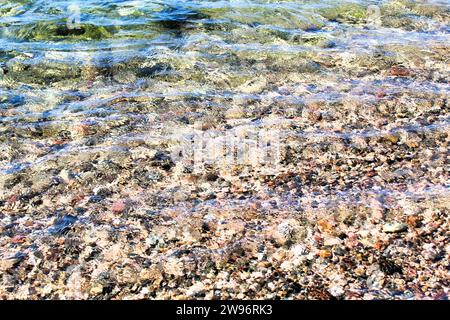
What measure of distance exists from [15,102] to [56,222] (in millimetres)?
3131

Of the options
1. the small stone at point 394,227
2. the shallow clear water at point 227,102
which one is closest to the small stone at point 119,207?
the shallow clear water at point 227,102

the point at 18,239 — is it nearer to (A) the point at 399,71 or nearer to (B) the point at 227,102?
(B) the point at 227,102

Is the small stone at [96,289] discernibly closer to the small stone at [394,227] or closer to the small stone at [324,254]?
the small stone at [324,254]

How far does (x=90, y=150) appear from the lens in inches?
227

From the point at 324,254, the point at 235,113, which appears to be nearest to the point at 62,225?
the point at 324,254

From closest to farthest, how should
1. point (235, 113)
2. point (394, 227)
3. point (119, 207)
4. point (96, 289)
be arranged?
point (96, 289) < point (394, 227) < point (119, 207) < point (235, 113)

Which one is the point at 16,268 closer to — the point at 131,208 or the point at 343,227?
the point at 131,208

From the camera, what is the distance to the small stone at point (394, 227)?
4312 millimetres

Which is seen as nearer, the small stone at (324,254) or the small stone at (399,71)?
the small stone at (324,254)

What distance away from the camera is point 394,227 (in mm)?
4348

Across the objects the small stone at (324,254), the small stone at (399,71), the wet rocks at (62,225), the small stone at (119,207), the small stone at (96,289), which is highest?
the small stone at (399,71)

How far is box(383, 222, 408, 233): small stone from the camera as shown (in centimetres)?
431

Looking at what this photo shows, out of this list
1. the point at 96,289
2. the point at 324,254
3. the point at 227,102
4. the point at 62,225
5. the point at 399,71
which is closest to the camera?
the point at 96,289
